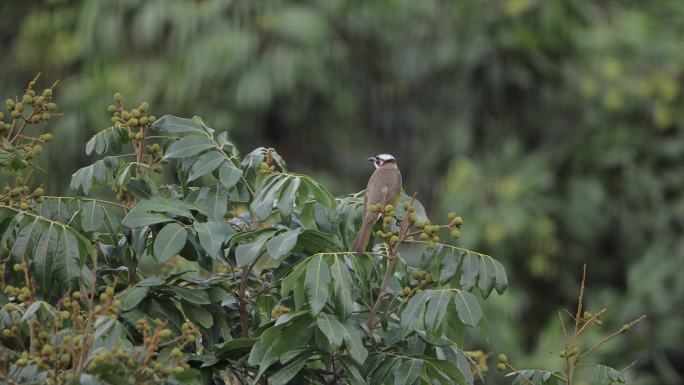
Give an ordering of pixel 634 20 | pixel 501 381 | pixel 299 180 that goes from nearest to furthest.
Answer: pixel 299 180 → pixel 501 381 → pixel 634 20

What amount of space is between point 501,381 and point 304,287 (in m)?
6.28

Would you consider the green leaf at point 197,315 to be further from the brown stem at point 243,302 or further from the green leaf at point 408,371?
the green leaf at point 408,371

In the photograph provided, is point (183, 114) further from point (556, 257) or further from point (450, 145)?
point (556, 257)

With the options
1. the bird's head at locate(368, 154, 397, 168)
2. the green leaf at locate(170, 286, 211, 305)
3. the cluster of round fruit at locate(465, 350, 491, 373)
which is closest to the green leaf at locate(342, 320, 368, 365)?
the green leaf at locate(170, 286, 211, 305)

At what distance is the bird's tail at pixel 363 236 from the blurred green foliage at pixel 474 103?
546 cm

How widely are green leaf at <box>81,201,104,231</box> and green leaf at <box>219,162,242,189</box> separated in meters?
0.30

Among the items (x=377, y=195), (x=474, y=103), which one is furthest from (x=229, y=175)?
(x=474, y=103)

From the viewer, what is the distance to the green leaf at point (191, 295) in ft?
8.08

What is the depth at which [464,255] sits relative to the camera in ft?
8.70

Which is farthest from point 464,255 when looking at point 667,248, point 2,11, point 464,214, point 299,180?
point 2,11

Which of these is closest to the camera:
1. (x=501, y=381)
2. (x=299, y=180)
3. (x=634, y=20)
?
(x=299, y=180)

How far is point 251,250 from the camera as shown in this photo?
2.37 m

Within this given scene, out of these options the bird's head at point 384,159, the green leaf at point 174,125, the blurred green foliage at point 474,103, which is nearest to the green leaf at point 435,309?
the green leaf at point 174,125

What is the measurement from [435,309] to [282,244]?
380mm
